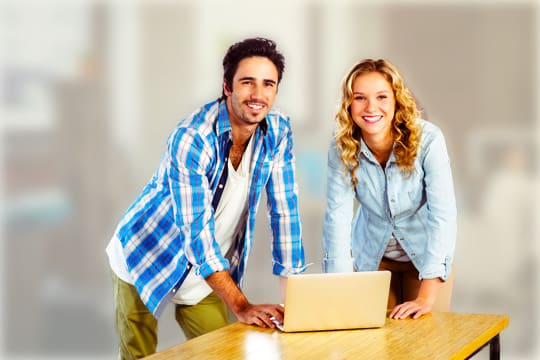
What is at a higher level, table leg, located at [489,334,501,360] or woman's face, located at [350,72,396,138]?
woman's face, located at [350,72,396,138]

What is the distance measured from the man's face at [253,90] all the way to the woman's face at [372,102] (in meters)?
0.27

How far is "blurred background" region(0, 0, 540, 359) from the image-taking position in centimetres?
520

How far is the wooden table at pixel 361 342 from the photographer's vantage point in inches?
91.3

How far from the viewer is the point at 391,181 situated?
2.94 metres

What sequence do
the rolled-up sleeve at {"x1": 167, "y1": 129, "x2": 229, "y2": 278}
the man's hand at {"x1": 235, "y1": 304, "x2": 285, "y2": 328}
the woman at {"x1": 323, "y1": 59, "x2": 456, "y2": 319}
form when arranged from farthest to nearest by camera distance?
1. the woman at {"x1": 323, "y1": 59, "x2": 456, "y2": 319}
2. the rolled-up sleeve at {"x1": 167, "y1": 129, "x2": 229, "y2": 278}
3. the man's hand at {"x1": 235, "y1": 304, "x2": 285, "y2": 328}

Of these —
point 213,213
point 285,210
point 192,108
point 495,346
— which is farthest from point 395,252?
point 192,108

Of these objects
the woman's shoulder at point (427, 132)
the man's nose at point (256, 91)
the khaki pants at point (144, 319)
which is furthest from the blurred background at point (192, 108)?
the man's nose at point (256, 91)

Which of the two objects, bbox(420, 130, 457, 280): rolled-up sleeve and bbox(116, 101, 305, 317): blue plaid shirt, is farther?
bbox(420, 130, 457, 280): rolled-up sleeve

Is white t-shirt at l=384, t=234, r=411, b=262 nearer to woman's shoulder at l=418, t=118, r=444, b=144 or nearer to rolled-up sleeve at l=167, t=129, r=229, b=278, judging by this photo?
woman's shoulder at l=418, t=118, r=444, b=144

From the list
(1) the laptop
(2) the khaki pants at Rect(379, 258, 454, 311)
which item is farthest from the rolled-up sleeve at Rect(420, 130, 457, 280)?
(1) the laptop

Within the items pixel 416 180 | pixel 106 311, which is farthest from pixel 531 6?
pixel 106 311

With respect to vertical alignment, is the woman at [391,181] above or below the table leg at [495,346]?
above

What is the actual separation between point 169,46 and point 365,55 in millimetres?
1173

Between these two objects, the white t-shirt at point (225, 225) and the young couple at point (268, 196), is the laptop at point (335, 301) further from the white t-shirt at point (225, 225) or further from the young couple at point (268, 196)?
the white t-shirt at point (225, 225)
